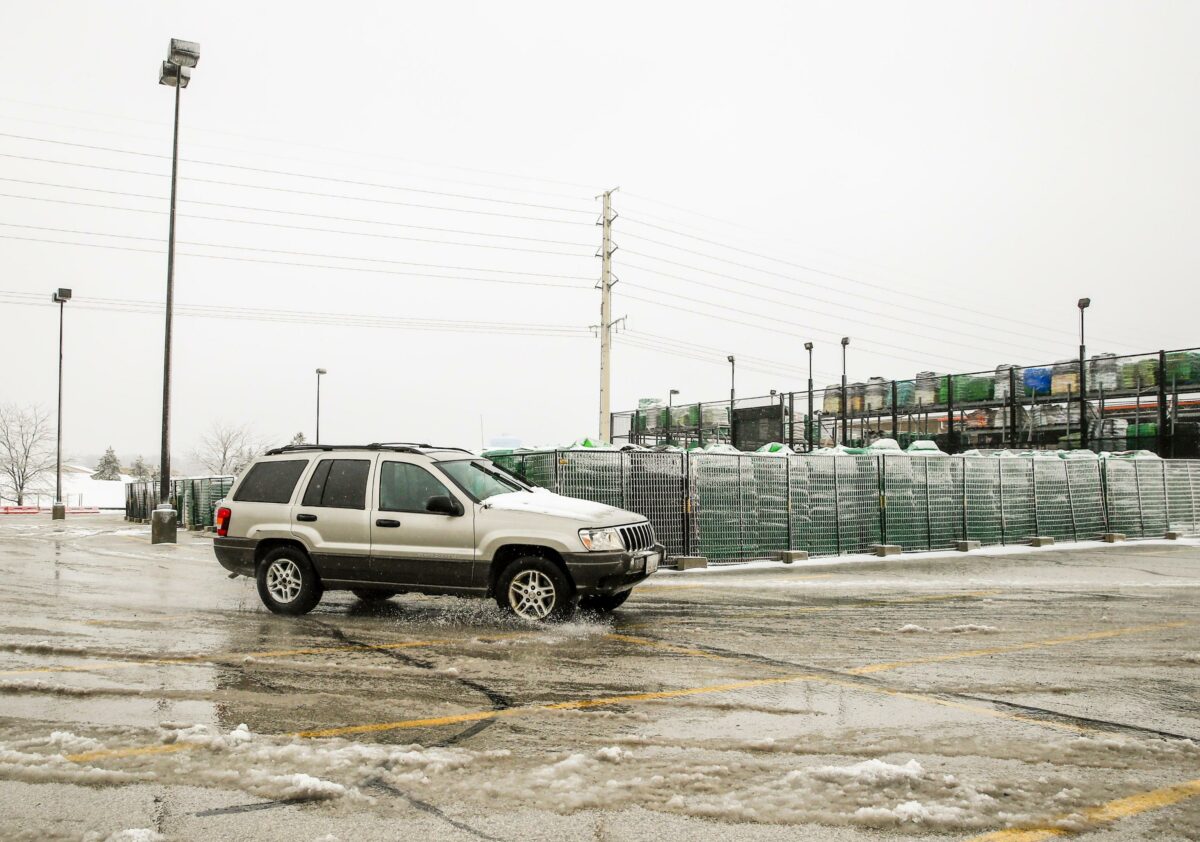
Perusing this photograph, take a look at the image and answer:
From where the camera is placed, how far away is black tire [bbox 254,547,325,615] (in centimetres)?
1010

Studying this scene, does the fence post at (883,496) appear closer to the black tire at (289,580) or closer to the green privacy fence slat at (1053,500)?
the green privacy fence slat at (1053,500)

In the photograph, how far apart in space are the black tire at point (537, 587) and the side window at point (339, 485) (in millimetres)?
1912

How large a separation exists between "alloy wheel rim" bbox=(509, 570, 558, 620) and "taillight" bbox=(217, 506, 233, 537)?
3618 mm

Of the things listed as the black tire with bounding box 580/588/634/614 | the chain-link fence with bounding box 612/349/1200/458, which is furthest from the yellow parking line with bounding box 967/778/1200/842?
the chain-link fence with bounding box 612/349/1200/458

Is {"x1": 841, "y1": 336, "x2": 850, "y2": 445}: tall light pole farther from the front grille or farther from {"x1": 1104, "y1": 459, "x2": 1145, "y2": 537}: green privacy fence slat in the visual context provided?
the front grille

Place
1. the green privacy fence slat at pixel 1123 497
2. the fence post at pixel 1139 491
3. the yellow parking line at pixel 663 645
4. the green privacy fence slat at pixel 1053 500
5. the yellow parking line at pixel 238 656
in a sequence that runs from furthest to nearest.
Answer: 1. the fence post at pixel 1139 491
2. the green privacy fence slat at pixel 1123 497
3. the green privacy fence slat at pixel 1053 500
4. the yellow parking line at pixel 663 645
5. the yellow parking line at pixel 238 656

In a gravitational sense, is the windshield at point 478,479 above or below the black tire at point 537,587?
above

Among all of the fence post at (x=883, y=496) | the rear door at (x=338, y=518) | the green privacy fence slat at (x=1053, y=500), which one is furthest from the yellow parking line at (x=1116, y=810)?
the green privacy fence slat at (x=1053, y=500)

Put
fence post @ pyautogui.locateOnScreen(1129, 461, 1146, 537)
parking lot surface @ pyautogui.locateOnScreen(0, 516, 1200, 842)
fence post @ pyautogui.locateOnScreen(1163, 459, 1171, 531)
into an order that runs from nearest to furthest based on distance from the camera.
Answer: parking lot surface @ pyautogui.locateOnScreen(0, 516, 1200, 842)
fence post @ pyautogui.locateOnScreen(1129, 461, 1146, 537)
fence post @ pyautogui.locateOnScreen(1163, 459, 1171, 531)

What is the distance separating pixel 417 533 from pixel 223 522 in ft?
8.55

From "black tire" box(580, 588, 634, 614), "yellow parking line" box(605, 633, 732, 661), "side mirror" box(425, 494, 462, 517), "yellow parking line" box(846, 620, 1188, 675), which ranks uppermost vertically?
"side mirror" box(425, 494, 462, 517)

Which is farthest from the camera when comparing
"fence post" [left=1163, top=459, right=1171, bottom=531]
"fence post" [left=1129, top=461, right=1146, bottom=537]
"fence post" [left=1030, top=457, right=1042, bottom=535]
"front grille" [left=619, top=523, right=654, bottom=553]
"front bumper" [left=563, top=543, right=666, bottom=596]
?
"fence post" [left=1163, top=459, right=1171, bottom=531]

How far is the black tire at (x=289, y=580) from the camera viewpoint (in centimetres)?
1010

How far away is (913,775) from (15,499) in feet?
320
